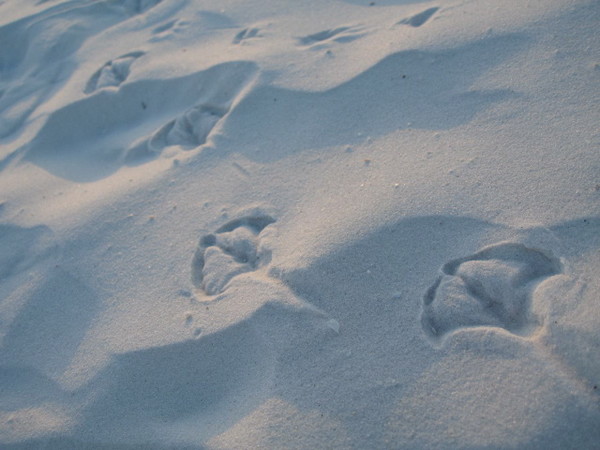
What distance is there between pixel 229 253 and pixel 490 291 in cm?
87

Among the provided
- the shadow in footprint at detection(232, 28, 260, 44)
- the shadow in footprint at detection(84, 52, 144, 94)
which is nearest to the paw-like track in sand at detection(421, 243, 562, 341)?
the shadow in footprint at detection(232, 28, 260, 44)

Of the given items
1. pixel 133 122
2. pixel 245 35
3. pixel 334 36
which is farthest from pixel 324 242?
pixel 245 35

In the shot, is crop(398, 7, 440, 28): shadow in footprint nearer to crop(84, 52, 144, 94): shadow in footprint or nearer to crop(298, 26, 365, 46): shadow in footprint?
crop(298, 26, 365, 46): shadow in footprint

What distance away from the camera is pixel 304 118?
1.96 metres

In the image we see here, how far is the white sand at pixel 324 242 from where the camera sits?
1171 mm

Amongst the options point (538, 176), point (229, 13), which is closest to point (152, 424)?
point (538, 176)

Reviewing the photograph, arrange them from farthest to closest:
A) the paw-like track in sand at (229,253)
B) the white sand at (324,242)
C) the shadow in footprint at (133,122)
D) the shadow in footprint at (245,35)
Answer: the shadow in footprint at (245,35) → the shadow in footprint at (133,122) → the paw-like track in sand at (229,253) → the white sand at (324,242)

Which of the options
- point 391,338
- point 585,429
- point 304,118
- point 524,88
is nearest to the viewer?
point 585,429

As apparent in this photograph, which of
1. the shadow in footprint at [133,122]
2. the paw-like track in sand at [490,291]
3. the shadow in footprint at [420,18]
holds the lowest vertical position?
the paw-like track in sand at [490,291]

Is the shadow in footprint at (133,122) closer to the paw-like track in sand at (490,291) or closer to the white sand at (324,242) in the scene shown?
the white sand at (324,242)

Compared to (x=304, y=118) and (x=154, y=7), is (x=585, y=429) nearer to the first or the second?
(x=304, y=118)

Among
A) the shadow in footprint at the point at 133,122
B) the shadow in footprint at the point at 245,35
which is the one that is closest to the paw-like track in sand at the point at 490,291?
the shadow in footprint at the point at 133,122

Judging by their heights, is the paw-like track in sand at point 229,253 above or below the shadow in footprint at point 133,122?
below

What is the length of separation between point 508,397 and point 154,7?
305 cm
